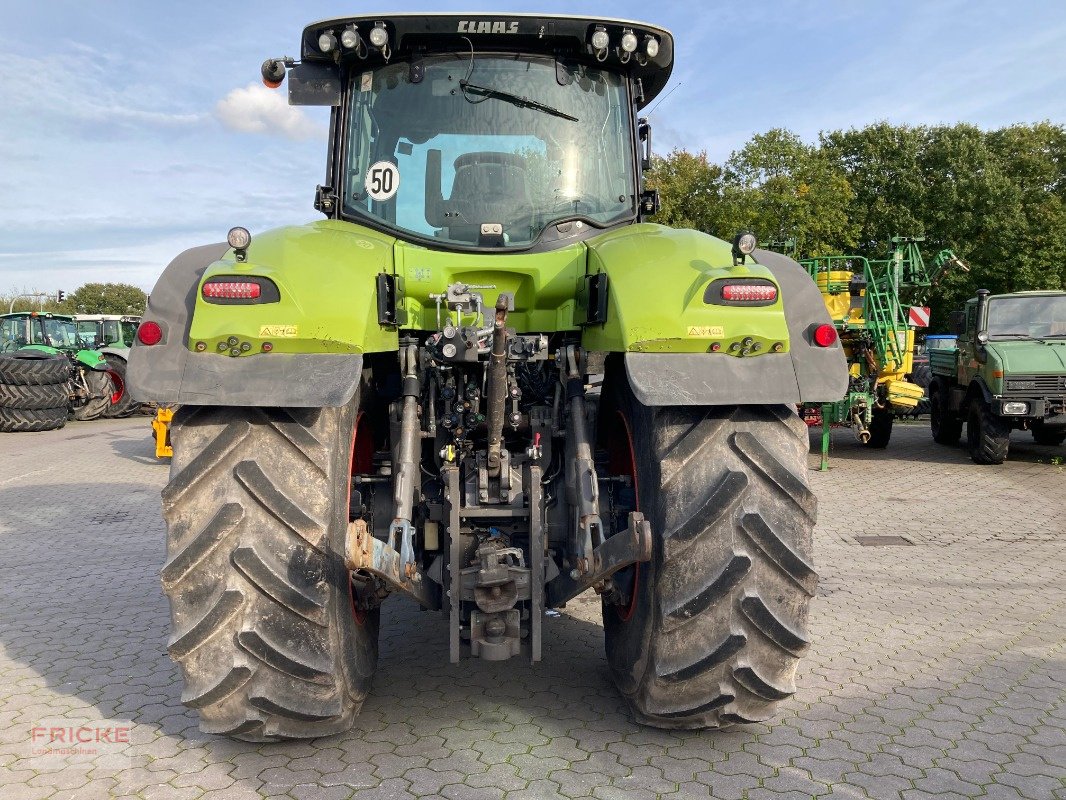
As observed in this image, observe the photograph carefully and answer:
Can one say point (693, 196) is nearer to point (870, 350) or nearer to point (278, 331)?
point (870, 350)

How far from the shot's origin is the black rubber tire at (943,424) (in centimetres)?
1514

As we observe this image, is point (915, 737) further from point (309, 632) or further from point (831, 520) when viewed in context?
point (831, 520)

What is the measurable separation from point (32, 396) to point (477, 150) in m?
17.5

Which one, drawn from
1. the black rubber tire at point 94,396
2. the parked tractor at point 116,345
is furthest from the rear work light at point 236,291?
the black rubber tire at point 94,396

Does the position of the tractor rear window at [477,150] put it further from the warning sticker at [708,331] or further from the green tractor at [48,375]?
the green tractor at [48,375]

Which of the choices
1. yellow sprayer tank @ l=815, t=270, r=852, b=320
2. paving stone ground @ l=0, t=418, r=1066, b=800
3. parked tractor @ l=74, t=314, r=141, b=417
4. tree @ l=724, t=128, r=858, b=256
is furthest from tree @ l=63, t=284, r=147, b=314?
paving stone ground @ l=0, t=418, r=1066, b=800

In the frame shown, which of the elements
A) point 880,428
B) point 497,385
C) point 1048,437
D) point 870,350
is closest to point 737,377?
point 497,385

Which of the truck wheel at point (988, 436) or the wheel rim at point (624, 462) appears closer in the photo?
the wheel rim at point (624, 462)

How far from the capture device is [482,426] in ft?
12.8

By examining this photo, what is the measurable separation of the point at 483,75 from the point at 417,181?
0.61 metres

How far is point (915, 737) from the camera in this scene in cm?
391

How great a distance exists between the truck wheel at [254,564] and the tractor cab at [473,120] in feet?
4.66

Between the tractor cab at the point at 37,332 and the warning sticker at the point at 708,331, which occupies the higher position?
the warning sticker at the point at 708,331

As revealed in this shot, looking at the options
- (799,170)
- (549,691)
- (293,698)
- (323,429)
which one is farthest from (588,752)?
(799,170)
